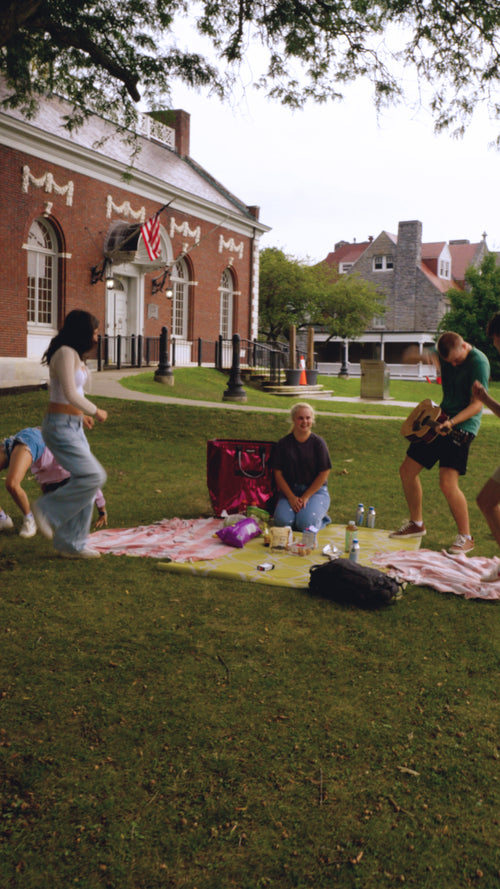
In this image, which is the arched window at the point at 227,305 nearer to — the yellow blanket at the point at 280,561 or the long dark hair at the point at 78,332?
the yellow blanket at the point at 280,561

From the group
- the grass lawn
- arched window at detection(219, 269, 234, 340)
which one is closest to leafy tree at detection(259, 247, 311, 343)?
arched window at detection(219, 269, 234, 340)

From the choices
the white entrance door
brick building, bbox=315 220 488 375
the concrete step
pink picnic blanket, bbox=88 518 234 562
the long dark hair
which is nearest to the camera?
the long dark hair

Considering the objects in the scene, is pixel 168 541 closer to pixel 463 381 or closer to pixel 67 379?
pixel 67 379

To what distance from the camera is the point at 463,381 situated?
6148mm

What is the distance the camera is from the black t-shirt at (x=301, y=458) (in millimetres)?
6598

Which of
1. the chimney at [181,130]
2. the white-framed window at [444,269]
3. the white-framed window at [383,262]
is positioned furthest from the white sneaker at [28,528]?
the white-framed window at [444,269]

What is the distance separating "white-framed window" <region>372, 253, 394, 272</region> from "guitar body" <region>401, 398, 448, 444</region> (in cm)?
4355

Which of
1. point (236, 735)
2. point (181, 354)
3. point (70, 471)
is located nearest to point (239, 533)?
point (70, 471)

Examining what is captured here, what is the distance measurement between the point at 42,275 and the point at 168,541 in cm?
1519

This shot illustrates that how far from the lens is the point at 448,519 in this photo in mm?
7613

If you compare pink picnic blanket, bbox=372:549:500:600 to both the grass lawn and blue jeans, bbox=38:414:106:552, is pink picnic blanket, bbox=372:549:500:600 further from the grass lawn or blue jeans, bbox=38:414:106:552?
blue jeans, bbox=38:414:106:552

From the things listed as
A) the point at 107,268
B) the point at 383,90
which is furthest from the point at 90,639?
the point at 107,268

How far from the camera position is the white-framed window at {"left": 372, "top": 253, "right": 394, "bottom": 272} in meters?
47.8

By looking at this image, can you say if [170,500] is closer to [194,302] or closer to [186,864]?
[186,864]
